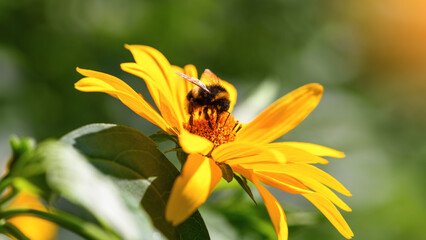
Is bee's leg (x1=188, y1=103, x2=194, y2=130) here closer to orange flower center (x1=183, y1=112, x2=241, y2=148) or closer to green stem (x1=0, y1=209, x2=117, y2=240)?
orange flower center (x1=183, y1=112, x2=241, y2=148)

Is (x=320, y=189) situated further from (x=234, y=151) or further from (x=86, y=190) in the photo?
(x=86, y=190)

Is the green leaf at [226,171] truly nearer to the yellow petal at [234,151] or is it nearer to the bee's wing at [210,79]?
the yellow petal at [234,151]

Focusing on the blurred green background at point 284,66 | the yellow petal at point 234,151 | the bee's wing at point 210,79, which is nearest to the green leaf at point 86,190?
the yellow petal at point 234,151

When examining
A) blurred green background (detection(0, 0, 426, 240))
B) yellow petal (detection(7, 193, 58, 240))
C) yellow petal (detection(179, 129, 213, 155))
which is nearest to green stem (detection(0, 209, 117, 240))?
yellow petal (detection(179, 129, 213, 155))

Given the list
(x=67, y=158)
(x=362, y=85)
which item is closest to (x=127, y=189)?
(x=67, y=158)

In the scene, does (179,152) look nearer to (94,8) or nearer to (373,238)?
(94,8)

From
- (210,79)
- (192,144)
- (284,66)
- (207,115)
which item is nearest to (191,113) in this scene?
(207,115)
